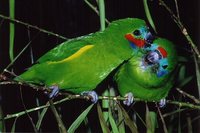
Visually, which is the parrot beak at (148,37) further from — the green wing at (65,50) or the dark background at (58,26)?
the dark background at (58,26)

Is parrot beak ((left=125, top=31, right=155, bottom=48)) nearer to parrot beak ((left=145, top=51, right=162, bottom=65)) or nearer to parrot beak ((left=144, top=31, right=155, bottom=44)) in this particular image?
parrot beak ((left=144, top=31, right=155, bottom=44))

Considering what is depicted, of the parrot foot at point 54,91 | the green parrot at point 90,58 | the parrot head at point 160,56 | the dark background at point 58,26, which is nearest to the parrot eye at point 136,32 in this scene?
the green parrot at point 90,58

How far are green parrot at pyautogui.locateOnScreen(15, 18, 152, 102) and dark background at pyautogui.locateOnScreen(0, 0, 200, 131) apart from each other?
23 centimetres

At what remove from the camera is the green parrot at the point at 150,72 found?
1089 millimetres

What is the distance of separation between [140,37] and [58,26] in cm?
53

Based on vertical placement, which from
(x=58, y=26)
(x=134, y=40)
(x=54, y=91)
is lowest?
(x=54, y=91)

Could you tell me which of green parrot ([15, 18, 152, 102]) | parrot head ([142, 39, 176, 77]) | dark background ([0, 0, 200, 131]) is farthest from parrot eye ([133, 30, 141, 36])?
dark background ([0, 0, 200, 131])

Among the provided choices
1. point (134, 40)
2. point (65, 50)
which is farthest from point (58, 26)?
point (134, 40)

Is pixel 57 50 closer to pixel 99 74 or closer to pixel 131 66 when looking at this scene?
pixel 99 74

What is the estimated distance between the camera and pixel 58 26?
4.66 ft

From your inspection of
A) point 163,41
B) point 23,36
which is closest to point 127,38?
point 163,41

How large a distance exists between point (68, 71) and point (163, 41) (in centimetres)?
31

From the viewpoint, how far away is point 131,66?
3.77ft

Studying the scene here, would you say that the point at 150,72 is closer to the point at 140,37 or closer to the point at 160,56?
the point at 160,56
